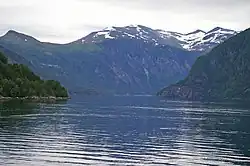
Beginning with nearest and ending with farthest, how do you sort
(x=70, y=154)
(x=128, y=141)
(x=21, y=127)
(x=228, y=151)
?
(x=70, y=154) → (x=228, y=151) → (x=128, y=141) → (x=21, y=127)

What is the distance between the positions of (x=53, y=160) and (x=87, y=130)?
43196 millimetres

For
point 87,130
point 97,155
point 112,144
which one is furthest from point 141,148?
point 87,130

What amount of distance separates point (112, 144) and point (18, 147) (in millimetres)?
14626

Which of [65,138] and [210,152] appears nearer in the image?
[210,152]

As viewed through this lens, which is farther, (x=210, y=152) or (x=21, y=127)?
(x=21, y=127)

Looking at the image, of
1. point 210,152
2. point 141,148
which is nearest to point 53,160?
point 141,148

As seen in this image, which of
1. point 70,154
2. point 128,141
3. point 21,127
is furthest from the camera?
point 21,127

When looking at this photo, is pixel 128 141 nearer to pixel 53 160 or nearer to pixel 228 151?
pixel 228 151

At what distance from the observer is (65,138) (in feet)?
278

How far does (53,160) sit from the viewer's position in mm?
59750

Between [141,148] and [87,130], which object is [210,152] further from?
[87,130]

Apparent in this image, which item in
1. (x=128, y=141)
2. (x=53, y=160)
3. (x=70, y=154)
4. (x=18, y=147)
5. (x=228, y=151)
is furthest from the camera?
(x=128, y=141)

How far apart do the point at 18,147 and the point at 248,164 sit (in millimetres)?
Answer: 28150

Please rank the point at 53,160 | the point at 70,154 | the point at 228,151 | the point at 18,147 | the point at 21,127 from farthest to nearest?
the point at 21,127 < the point at 228,151 < the point at 18,147 < the point at 70,154 < the point at 53,160
